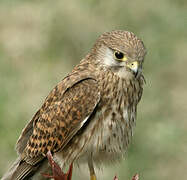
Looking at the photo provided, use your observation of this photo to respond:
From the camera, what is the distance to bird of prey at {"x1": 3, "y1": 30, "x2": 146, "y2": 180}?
17.8 feet

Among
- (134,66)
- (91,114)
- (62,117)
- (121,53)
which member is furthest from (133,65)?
(62,117)

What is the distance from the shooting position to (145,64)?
8.09 m

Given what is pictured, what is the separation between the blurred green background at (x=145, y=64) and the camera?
7.55 metres

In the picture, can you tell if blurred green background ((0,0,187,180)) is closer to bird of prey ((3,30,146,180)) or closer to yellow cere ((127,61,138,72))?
bird of prey ((3,30,146,180))

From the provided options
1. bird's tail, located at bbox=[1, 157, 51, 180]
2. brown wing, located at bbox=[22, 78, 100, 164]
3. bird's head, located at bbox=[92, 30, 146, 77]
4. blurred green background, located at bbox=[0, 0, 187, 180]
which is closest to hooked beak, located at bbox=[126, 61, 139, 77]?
bird's head, located at bbox=[92, 30, 146, 77]

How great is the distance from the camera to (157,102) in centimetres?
785

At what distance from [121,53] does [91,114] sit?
0.52 m

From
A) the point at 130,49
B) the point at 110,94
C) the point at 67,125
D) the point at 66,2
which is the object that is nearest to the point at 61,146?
the point at 67,125

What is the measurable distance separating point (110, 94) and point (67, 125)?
1.39 feet

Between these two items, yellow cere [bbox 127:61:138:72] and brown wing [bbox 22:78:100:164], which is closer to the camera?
yellow cere [bbox 127:61:138:72]

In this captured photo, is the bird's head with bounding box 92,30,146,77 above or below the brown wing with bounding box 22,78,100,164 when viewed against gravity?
above

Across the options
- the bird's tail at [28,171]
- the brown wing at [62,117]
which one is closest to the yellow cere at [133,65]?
the brown wing at [62,117]

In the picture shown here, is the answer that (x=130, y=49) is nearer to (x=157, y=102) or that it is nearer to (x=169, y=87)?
(x=157, y=102)

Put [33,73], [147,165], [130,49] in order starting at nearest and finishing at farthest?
[130,49] → [147,165] → [33,73]
